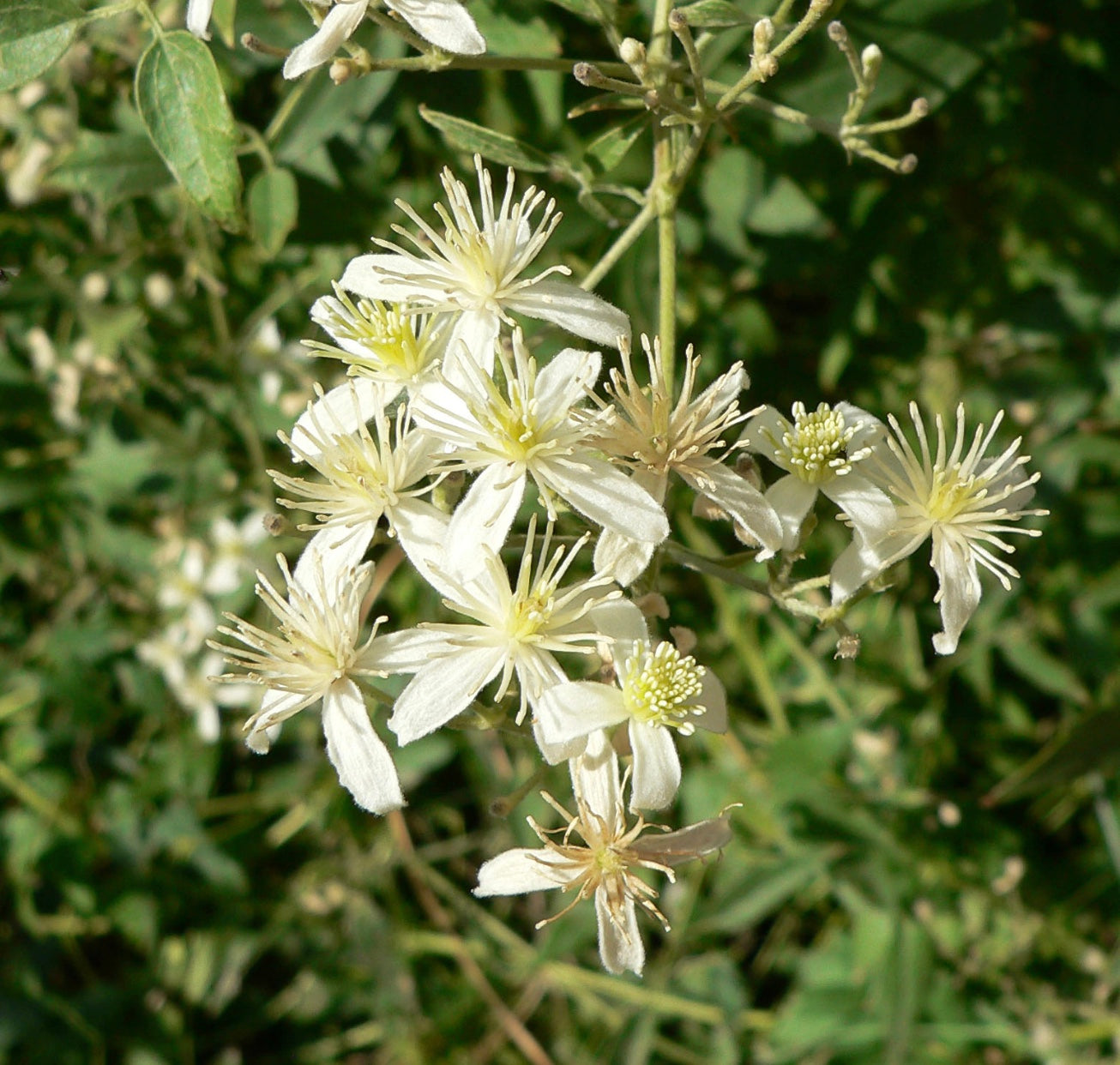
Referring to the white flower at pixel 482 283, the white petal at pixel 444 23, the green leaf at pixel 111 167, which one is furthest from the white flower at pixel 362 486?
the green leaf at pixel 111 167

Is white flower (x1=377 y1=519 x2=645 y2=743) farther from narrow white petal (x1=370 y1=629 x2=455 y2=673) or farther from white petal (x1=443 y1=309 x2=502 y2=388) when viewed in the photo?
white petal (x1=443 y1=309 x2=502 y2=388)

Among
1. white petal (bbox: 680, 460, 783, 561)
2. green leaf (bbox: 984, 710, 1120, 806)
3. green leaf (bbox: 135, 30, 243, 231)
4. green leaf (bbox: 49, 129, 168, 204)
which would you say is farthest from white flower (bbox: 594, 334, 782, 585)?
green leaf (bbox: 984, 710, 1120, 806)

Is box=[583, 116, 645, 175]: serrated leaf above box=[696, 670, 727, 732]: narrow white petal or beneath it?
above

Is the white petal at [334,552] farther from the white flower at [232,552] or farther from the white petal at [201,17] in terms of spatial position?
the white flower at [232,552]

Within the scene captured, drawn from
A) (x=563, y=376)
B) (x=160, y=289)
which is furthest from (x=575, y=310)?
(x=160, y=289)

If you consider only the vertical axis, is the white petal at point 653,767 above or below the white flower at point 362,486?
below

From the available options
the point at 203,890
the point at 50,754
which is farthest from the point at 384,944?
the point at 50,754

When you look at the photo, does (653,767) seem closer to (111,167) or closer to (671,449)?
(671,449)

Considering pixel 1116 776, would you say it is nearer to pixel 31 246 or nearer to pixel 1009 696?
pixel 1009 696
